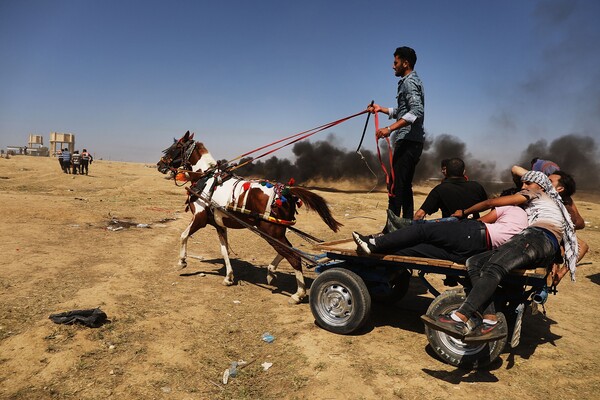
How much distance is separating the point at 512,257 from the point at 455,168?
176 centimetres

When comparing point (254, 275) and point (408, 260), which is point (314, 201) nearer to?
point (254, 275)

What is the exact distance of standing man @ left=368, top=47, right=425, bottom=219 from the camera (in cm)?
545

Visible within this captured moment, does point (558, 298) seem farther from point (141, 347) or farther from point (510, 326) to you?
point (141, 347)

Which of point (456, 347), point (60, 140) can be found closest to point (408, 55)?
point (456, 347)

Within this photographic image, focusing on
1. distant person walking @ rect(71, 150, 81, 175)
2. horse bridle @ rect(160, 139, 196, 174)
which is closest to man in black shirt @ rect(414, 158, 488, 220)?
horse bridle @ rect(160, 139, 196, 174)

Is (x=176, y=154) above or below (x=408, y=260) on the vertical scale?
above

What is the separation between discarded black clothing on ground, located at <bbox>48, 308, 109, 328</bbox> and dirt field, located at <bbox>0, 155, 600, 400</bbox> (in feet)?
0.26

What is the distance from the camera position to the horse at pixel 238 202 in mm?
6793

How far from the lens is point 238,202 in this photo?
711 centimetres

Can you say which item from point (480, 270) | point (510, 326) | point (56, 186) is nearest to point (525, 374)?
point (510, 326)

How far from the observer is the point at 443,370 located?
434 centimetres

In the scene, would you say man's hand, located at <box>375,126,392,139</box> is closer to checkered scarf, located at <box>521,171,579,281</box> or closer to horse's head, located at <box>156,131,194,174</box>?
checkered scarf, located at <box>521,171,579,281</box>

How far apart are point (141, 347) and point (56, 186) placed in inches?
829

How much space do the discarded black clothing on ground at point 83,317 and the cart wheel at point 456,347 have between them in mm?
4019
